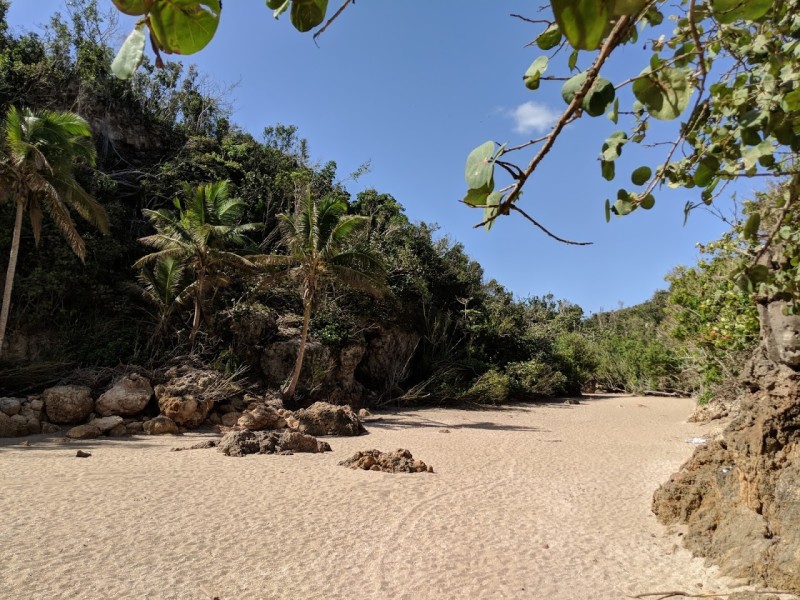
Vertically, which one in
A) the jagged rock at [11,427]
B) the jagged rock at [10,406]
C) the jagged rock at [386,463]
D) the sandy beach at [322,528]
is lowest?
the sandy beach at [322,528]

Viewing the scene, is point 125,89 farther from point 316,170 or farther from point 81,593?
point 81,593

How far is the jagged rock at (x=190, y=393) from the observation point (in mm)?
12664

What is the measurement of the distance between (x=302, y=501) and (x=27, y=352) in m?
12.6

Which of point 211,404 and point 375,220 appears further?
point 375,220

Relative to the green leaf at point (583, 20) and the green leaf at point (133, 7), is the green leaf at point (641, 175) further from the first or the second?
the green leaf at point (133, 7)

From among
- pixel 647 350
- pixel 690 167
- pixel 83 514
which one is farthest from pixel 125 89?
pixel 647 350

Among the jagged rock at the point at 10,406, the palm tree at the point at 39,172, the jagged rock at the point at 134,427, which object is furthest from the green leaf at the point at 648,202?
the palm tree at the point at 39,172

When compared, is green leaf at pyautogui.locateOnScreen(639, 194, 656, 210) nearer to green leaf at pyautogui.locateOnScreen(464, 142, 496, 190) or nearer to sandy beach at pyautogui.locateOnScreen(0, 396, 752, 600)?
green leaf at pyautogui.locateOnScreen(464, 142, 496, 190)

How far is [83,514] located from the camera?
5.89m

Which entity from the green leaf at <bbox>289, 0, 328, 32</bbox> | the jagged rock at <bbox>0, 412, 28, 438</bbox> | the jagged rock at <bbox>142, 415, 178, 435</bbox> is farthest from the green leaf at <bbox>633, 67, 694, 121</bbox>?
the jagged rock at <bbox>0, 412, 28, 438</bbox>

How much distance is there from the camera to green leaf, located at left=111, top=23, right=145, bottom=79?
2.72ft

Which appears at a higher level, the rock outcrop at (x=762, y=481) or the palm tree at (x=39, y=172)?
the palm tree at (x=39, y=172)

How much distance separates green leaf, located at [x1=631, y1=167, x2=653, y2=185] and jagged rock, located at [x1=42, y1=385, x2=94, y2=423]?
13859 mm

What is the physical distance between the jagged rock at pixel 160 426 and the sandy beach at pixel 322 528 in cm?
131
